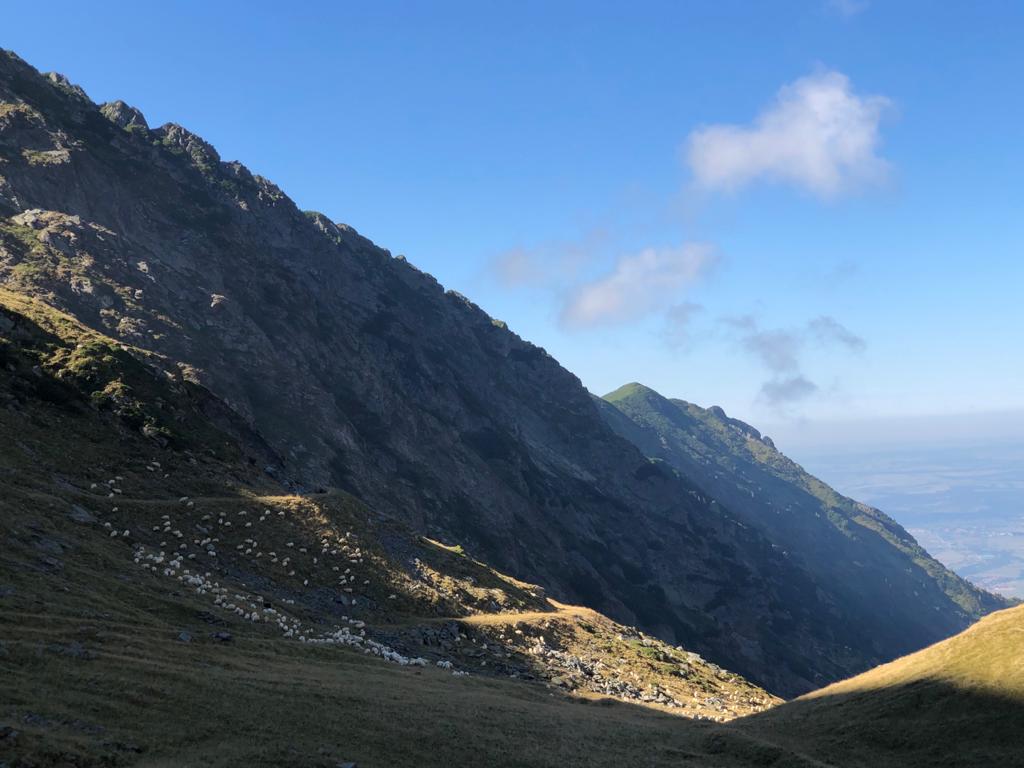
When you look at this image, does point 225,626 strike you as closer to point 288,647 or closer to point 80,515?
point 288,647

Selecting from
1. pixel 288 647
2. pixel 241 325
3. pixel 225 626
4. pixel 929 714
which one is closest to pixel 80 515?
pixel 225 626

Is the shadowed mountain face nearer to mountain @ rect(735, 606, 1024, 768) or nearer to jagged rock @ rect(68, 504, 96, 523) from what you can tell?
jagged rock @ rect(68, 504, 96, 523)

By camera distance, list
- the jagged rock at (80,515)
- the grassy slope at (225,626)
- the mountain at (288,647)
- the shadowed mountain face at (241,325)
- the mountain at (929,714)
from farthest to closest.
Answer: the shadowed mountain face at (241,325) < the jagged rock at (80,515) < the mountain at (929,714) < the mountain at (288,647) < the grassy slope at (225,626)

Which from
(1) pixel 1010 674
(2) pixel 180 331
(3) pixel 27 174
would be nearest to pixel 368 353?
(2) pixel 180 331

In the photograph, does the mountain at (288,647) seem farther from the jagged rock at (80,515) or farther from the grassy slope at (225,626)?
the jagged rock at (80,515)

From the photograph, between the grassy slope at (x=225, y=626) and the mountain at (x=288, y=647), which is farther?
the mountain at (x=288, y=647)

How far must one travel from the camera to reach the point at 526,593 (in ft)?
259

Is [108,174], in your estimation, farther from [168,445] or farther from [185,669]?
[185,669]

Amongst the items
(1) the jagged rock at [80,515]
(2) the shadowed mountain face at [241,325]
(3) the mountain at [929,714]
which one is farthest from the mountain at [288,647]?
(2) the shadowed mountain face at [241,325]

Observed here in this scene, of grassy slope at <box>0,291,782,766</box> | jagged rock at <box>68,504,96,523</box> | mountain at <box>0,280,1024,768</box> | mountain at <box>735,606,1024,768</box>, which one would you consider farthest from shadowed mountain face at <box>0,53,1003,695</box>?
mountain at <box>735,606,1024,768</box>

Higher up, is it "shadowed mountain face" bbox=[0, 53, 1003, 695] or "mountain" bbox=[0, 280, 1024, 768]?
"shadowed mountain face" bbox=[0, 53, 1003, 695]

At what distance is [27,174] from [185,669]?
13378 centimetres

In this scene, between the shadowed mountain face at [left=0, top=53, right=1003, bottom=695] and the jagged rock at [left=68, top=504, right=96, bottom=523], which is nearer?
the jagged rock at [left=68, top=504, right=96, bottom=523]

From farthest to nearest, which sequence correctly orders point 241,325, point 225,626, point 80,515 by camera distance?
point 241,325 < point 80,515 < point 225,626
